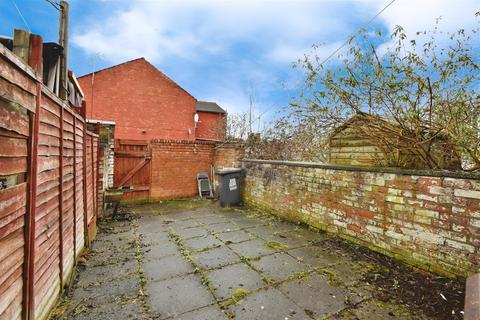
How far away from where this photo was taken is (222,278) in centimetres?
310

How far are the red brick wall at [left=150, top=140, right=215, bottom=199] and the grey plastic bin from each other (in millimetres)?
1790

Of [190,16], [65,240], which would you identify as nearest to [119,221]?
[65,240]

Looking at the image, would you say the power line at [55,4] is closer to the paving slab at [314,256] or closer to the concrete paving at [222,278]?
the concrete paving at [222,278]

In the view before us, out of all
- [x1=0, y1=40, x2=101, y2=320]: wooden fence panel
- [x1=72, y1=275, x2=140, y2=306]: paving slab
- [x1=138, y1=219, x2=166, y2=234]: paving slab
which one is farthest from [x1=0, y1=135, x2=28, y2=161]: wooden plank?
[x1=138, y1=219, x2=166, y2=234]: paving slab

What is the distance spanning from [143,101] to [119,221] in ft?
41.2

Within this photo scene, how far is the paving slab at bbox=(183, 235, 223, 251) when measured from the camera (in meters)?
4.19

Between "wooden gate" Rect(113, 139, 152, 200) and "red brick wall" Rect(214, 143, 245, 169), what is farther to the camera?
"red brick wall" Rect(214, 143, 245, 169)

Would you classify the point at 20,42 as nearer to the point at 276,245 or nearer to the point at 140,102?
the point at 276,245

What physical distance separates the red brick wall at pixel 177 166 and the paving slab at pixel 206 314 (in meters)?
6.28

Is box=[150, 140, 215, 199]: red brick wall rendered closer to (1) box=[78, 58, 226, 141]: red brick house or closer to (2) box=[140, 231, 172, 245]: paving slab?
(2) box=[140, 231, 172, 245]: paving slab

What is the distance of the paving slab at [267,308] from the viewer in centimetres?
234

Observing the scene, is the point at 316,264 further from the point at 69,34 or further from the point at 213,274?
the point at 69,34

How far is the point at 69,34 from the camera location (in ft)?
11.4

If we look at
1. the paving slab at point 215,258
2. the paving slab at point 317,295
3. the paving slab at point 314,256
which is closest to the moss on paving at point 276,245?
the paving slab at point 314,256
